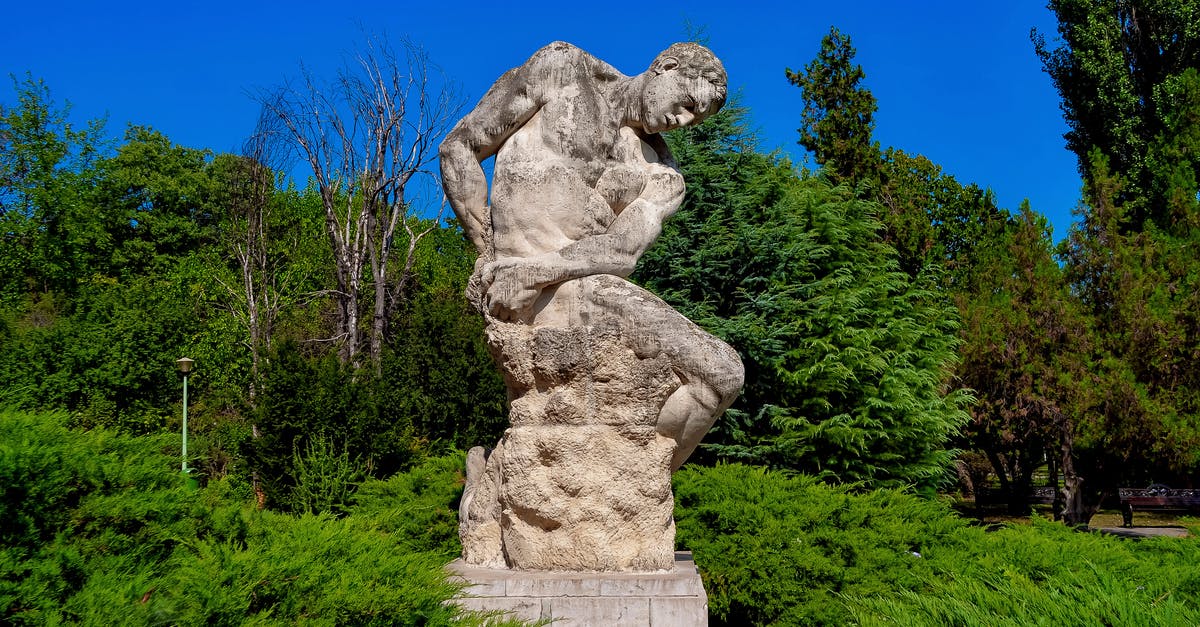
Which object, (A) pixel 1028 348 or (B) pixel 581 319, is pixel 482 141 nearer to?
(B) pixel 581 319

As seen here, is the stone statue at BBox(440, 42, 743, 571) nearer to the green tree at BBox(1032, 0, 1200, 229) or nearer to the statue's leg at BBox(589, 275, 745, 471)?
the statue's leg at BBox(589, 275, 745, 471)

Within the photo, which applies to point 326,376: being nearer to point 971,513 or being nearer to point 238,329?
point 238,329

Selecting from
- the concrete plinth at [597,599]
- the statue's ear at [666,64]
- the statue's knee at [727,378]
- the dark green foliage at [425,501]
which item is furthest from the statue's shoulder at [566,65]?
the dark green foliage at [425,501]

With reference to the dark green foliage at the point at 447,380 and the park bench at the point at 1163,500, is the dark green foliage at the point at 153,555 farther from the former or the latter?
the park bench at the point at 1163,500

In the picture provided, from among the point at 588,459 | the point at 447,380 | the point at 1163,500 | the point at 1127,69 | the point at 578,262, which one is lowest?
the point at 1163,500

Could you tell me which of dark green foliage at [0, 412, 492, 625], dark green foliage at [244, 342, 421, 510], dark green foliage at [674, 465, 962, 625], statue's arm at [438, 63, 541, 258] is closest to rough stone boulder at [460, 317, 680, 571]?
statue's arm at [438, 63, 541, 258]

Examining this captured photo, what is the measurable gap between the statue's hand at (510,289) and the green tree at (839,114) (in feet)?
56.3

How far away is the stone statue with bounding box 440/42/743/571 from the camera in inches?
206

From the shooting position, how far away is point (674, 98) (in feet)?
18.8

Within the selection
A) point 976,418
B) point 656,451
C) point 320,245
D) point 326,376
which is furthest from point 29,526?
point 320,245

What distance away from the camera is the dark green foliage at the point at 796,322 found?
49.5ft

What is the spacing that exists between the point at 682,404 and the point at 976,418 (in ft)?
56.4

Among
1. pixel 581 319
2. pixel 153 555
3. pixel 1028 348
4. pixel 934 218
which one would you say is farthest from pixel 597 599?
pixel 934 218

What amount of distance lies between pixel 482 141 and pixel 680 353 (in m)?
1.86
